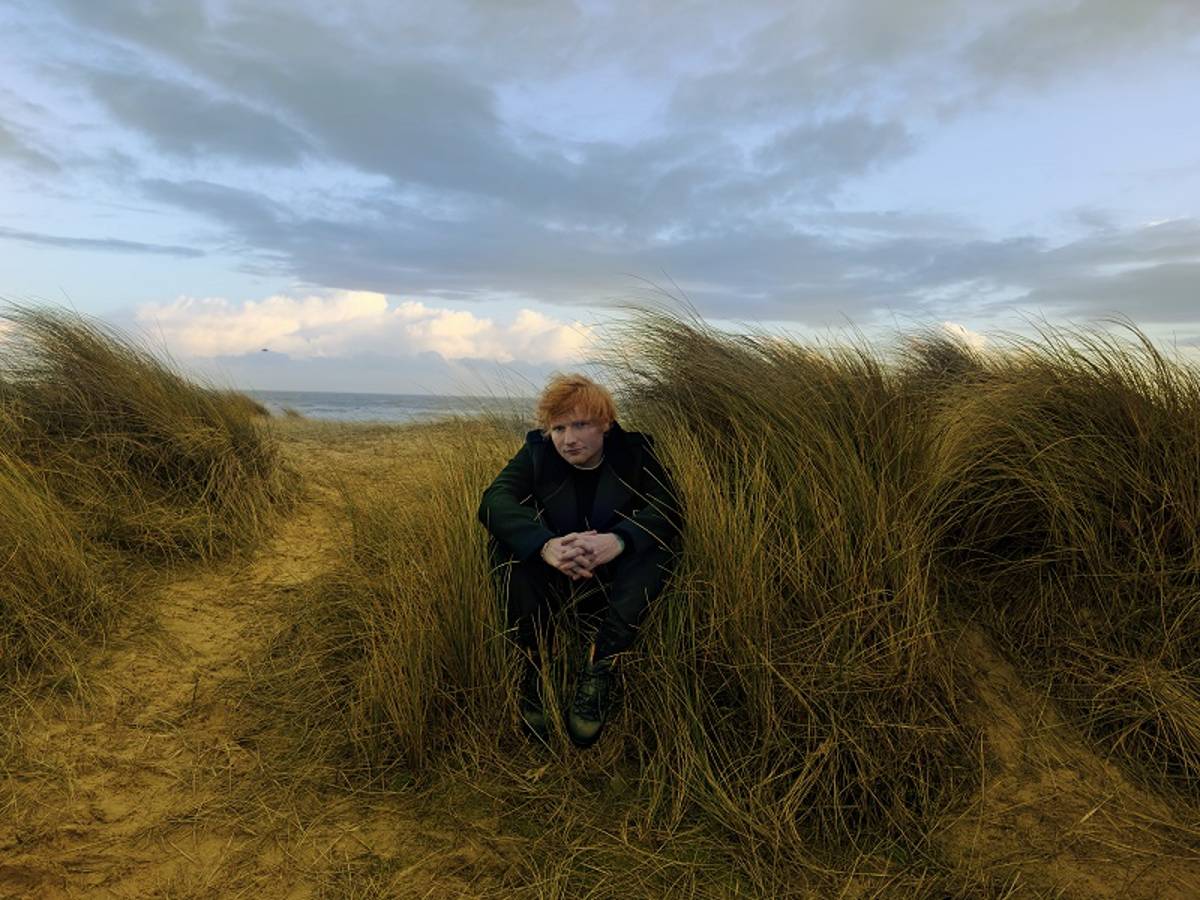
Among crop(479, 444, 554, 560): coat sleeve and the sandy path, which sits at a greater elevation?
crop(479, 444, 554, 560): coat sleeve

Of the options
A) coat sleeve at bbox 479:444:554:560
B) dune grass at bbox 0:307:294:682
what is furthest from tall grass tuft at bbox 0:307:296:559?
coat sleeve at bbox 479:444:554:560

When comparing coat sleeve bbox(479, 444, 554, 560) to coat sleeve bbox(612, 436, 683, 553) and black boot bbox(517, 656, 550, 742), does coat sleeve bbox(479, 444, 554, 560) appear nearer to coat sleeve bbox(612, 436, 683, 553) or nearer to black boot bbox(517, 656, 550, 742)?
coat sleeve bbox(612, 436, 683, 553)

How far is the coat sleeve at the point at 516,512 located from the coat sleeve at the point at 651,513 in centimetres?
32

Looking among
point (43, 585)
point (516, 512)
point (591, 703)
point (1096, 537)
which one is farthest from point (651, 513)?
point (43, 585)

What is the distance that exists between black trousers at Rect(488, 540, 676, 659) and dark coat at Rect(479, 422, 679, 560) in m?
0.11

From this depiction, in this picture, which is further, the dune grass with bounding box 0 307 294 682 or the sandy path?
the dune grass with bounding box 0 307 294 682

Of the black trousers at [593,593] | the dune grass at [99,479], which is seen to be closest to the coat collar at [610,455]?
the black trousers at [593,593]

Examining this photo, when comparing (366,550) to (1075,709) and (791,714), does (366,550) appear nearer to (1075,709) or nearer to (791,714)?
(791,714)

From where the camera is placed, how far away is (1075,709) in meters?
2.81

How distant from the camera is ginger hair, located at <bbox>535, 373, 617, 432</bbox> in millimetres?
2914

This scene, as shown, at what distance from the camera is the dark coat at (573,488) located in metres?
2.92

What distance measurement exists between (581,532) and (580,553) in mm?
229

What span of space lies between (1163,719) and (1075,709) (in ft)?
0.89

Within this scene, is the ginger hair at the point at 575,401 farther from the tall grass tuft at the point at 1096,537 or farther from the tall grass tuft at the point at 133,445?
the tall grass tuft at the point at 133,445
